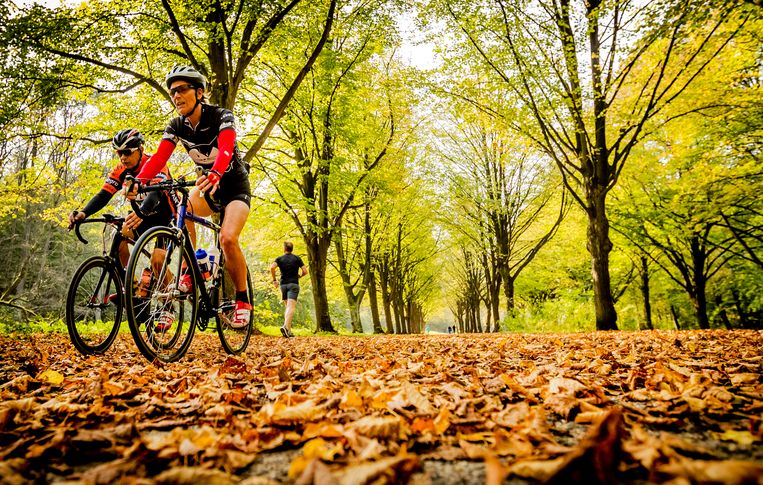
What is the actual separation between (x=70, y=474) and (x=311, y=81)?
1484 cm

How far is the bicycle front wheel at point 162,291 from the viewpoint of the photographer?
345cm

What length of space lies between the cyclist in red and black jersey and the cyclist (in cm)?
A: 29

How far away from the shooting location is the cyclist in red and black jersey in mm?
3934

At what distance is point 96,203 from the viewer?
3900 mm

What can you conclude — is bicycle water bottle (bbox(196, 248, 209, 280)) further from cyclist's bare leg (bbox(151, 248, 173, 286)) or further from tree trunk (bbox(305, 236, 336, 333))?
tree trunk (bbox(305, 236, 336, 333))

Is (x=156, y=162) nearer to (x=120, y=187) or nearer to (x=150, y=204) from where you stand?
(x=150, y=204)

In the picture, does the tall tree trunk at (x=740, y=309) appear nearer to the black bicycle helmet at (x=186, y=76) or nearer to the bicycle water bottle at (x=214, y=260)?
the bicycle water bottle at (x=214, y=260)

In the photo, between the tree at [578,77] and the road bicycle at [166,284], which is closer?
the road bicycle at [166,284]

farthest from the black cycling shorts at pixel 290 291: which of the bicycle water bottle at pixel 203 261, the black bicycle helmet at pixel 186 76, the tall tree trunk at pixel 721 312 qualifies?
the tall tree trunk at pixel 721 312

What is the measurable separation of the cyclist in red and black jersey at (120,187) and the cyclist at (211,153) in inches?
11.3

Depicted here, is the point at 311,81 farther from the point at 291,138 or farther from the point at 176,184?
the point at 176,184

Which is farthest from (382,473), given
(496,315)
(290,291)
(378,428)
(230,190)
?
(496,315)

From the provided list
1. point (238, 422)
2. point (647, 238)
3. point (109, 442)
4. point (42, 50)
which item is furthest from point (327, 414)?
point (647, 238)

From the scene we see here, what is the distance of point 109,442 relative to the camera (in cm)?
123
